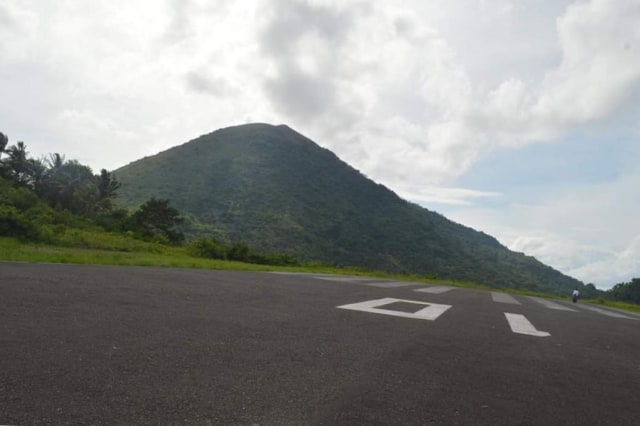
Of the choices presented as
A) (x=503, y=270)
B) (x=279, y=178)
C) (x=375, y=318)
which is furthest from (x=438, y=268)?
(x=375, y=318)

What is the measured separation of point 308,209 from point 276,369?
323 feet

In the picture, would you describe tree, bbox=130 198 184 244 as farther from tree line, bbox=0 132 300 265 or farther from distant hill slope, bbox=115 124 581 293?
distant hill slope, bbox=115 124 581 293

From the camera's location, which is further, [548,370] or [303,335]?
[303,335]

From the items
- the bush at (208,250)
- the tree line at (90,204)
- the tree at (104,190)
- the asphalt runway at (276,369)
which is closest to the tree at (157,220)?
the tree line at (90,204)

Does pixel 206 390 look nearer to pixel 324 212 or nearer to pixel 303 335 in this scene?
pixel 303 335

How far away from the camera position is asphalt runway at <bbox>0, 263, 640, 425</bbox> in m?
2.49

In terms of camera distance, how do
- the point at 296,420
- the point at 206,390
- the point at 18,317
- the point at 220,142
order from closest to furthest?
the point at 296,420 < the point at 206,390 < the point at 18,317 < the point at 220,142

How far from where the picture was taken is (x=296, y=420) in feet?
7.97

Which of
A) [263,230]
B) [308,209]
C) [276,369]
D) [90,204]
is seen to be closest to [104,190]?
[90,204]

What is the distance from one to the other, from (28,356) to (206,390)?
52.8 inches

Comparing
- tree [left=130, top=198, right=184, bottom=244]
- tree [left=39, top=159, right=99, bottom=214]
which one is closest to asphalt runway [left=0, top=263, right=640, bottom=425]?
tree [left=130, top=198, right=184, bottom=244]

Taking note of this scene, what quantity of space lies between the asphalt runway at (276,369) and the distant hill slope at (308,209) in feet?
224

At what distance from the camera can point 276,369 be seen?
3320 mm

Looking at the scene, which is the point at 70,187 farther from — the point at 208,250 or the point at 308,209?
the point at 308,209
